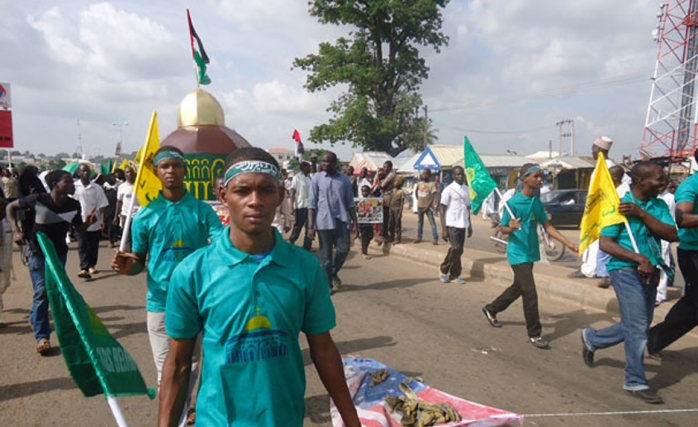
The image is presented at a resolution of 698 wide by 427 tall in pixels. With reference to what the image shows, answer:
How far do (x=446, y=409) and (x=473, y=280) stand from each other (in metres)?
5.23

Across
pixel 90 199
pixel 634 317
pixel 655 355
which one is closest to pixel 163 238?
pixel 634 317

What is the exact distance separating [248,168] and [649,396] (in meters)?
3.65

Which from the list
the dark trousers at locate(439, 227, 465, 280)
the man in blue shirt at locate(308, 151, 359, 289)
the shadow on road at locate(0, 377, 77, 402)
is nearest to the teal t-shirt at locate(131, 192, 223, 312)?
the shadow on road at locate(0, 377, 77, 402)

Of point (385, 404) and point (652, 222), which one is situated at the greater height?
point (652, 222)

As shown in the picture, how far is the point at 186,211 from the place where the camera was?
10.4 feet

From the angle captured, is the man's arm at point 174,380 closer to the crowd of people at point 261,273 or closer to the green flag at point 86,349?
the crowd of people at point 261,273

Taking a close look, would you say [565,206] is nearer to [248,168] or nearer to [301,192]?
[301,192]

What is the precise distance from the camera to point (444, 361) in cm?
464

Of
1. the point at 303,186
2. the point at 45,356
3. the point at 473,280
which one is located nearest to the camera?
the point at 45,356

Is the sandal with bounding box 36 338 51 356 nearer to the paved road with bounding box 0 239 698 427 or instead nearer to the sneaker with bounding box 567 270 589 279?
the paved road with bounding box 0 239 698 427

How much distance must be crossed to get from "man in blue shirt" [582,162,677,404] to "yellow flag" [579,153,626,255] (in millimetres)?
113

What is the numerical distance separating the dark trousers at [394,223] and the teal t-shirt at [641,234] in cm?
749

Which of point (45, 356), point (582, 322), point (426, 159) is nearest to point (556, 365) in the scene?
point (582, 322)

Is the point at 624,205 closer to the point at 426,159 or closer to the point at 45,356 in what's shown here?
the point at 45,356
